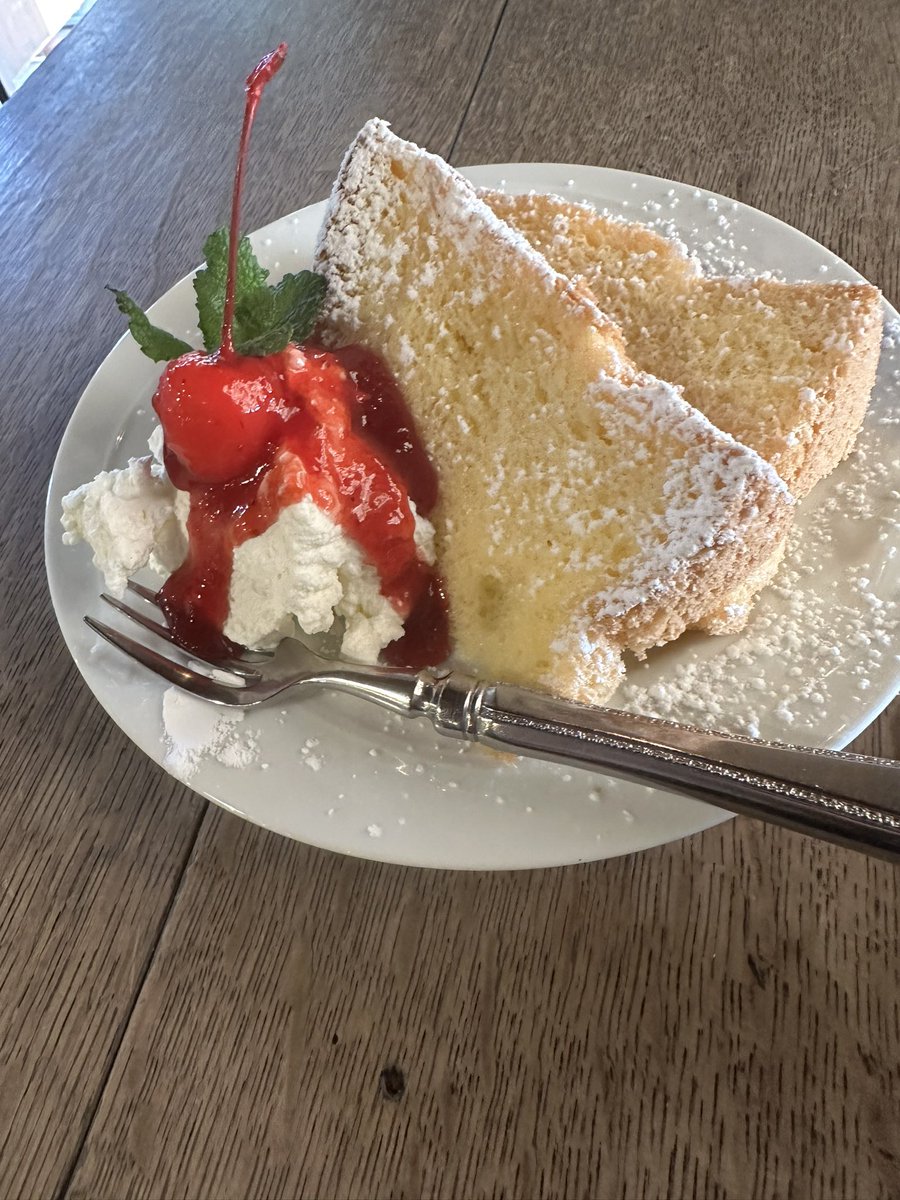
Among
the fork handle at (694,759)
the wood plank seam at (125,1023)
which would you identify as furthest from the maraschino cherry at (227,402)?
the wood plank seam at (125,1023)

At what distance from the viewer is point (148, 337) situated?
1131mm

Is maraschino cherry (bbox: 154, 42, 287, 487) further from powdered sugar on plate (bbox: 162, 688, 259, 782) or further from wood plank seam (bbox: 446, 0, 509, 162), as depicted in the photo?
wood plank seam (bbox: 446, 0, 509, 162)

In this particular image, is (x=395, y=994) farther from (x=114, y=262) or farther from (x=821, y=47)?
(x=821, y=47)

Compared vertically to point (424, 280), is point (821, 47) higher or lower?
lower

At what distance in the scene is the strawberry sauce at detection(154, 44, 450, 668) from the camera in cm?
96

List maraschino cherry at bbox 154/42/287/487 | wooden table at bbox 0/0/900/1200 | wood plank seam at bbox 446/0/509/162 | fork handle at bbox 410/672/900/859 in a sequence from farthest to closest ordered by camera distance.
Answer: wood plank seam at bbox 446/0/509/162 → maraschino cherry at bbox 154/42/287/487 → wooden table at bbox 0/0/900/1200 → fork handle at bbox 410/672/900/859

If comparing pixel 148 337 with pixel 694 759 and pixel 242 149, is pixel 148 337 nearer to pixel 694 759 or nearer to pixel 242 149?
pixel 242 149

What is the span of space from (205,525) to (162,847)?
0.40 m

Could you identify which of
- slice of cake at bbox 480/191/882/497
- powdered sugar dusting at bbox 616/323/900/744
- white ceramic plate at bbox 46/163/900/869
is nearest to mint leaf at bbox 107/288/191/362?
white ceramic plate at bbox 46/163/900/869

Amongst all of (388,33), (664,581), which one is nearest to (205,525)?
(664,581)

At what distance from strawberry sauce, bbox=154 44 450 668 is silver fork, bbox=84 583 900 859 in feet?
0.22

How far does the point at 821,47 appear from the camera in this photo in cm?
183

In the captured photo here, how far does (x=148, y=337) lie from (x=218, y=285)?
0.11 m

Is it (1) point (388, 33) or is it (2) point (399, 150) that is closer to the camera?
(2) point (399, 150)
